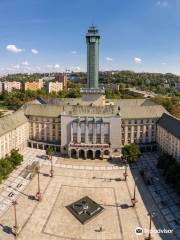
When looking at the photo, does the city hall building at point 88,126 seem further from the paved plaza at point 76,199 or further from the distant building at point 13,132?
the paved plaza at point 76,199

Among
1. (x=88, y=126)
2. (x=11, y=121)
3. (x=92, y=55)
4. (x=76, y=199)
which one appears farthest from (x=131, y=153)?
(x=92, y=55)

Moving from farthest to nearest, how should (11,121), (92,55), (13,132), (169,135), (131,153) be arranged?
(92,55), (11,121), (13,132), (169,135), (131,153)

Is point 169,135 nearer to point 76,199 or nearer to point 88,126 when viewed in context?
point 88,126

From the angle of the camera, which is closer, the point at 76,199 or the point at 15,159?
the point at 76,199

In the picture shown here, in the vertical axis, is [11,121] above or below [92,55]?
below

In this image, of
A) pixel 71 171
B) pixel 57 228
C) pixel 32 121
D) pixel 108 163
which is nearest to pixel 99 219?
pixel 57 228

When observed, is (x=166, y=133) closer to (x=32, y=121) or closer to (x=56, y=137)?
(x=56, y=137)
